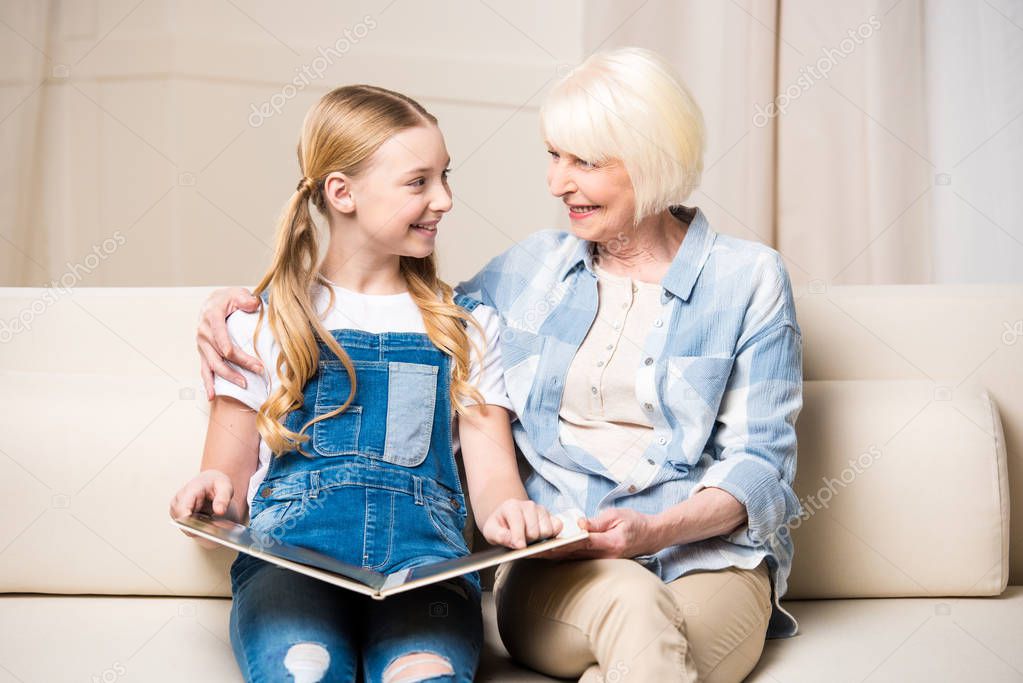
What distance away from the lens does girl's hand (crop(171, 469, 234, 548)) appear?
1.11 meters

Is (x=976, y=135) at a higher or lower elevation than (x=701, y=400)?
higher

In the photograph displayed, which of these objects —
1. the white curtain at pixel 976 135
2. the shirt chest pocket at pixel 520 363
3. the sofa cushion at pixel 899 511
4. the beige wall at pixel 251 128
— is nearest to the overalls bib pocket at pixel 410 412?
the shirt chest pocket at pixel 520 363

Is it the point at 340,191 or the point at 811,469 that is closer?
the point at 340,191

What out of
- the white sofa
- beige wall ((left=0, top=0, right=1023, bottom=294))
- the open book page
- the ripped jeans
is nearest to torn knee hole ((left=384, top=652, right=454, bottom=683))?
the ripped jeans

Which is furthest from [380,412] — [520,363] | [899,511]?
[899,511]

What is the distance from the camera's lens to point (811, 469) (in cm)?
143

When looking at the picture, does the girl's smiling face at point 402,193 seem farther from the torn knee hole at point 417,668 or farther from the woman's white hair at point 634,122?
the torn knee hole at point 417,668

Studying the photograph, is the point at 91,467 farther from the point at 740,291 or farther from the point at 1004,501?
the point at 1004,501

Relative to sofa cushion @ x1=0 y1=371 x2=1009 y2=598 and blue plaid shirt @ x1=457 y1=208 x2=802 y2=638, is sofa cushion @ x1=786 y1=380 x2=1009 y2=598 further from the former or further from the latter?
blue plaid shirt @ x1=457 y1=208 x2=802 y2=638

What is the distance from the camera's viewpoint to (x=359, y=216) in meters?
1.33

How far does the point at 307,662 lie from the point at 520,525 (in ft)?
0.83

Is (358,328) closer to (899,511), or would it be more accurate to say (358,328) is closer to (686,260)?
(686,260)

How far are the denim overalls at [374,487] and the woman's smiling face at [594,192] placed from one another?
21cm

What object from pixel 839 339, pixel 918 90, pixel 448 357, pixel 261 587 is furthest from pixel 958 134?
pixel 261 587
